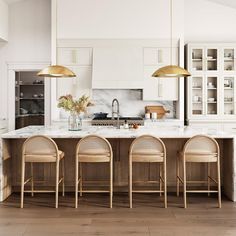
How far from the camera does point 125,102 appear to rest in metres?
7.29

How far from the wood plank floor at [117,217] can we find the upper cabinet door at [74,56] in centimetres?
299

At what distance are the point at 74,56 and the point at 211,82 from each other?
2624 mm

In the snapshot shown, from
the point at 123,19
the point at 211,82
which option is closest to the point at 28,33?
the point at 123,19

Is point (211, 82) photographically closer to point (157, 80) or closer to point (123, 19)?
point (157, 80)

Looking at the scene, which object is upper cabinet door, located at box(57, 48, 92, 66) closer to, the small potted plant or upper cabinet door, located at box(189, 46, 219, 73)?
upper cabinet door, located at box(189, 46, 219, 73)

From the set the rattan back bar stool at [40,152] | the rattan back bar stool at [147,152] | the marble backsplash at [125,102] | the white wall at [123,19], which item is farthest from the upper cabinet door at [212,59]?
the rattan back bar stool at [40,152]

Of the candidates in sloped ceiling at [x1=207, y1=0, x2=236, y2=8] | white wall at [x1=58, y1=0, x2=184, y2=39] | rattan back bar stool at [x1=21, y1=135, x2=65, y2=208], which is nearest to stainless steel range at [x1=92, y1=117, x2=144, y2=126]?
white wall at [x1=58, y1=0, x2=184, y2=39]

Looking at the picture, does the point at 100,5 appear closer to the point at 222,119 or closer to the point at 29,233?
the point at 222,119

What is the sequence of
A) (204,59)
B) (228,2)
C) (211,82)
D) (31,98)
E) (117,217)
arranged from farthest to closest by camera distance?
(31,98) → (228,2) → (211,82) → (204,59) → (117,217)

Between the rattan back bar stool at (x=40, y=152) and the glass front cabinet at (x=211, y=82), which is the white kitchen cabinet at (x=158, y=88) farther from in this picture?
the rattan back bar stool at (x=40, y=152)

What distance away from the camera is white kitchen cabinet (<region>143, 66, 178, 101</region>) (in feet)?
22.5

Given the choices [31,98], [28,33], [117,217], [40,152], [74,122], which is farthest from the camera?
[31,98]

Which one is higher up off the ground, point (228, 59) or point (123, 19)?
point (123, 19)

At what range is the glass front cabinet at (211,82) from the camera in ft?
22.3
